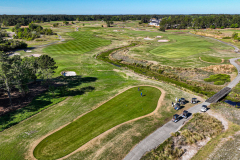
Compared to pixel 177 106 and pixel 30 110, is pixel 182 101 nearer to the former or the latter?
pixel 177 106

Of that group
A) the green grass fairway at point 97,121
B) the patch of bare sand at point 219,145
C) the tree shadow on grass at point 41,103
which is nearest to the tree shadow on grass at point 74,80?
the tree shadow on grass at point 41,103

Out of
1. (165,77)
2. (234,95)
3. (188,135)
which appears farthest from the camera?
(165,77)

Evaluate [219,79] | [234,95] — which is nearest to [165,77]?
[219,79]

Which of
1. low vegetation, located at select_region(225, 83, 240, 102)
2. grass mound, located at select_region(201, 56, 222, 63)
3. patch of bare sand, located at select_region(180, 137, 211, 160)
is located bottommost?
patch of bare sand, located at select_region(180, 137, 211, 160)

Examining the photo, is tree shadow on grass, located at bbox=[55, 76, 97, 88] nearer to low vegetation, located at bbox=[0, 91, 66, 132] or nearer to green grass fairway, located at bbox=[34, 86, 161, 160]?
low vegetation, located at bbox=[0, 91, 66, 132]

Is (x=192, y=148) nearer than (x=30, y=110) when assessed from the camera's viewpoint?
Yes

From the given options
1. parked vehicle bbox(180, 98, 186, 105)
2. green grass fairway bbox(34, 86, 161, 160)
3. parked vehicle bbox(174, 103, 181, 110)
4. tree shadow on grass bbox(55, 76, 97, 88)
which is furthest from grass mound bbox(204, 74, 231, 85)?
tree shadow on grass bbox(55, 76, 97, 88)
